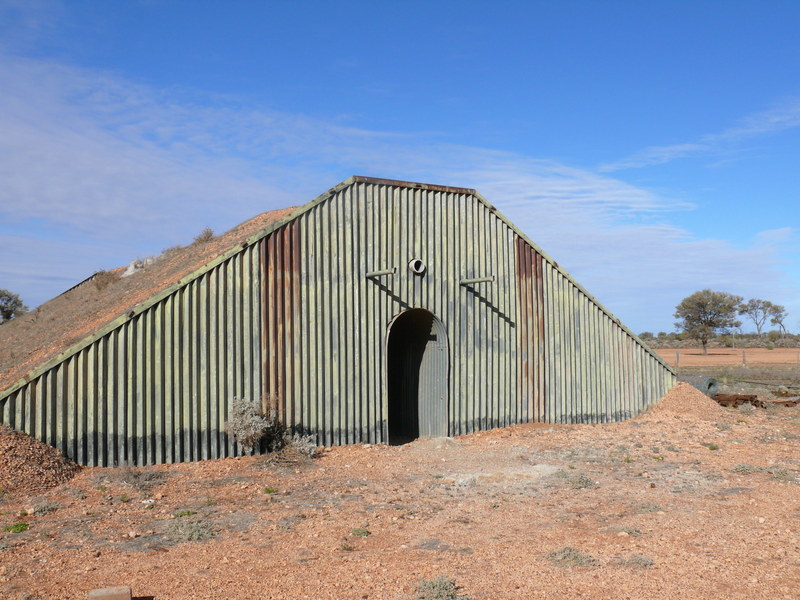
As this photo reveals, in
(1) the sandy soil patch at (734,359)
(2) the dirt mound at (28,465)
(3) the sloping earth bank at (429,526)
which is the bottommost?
(3) the sloping earth bank at (429,526)

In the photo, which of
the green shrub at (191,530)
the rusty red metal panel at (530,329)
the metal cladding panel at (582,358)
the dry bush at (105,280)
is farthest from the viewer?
the dry bush at (105,280)

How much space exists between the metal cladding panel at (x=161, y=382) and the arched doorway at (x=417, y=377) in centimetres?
373

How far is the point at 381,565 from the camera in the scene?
23.2 feet

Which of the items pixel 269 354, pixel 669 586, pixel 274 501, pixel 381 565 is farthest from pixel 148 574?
pixel 269 354

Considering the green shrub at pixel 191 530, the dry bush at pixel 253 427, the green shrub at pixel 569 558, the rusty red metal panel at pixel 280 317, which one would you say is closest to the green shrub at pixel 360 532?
the green shrub at pixel 191 530

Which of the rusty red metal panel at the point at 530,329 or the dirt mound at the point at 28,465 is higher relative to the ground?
the rusty red metal panel at the point at 530,329

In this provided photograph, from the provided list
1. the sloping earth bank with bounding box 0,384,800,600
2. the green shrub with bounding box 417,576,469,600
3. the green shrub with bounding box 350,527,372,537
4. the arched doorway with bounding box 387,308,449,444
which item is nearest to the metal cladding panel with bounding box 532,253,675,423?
the arched doorway with bounding box 387,308,449,444

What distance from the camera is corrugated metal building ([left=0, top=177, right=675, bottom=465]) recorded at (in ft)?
38.0

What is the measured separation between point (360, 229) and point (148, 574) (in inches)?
353

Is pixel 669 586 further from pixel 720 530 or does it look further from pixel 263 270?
pixel 263 270

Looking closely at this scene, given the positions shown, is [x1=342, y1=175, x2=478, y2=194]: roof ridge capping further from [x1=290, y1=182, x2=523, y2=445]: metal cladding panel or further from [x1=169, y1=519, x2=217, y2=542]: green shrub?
[x1=169, y1=519, x2=217, y2=542]: green shrub

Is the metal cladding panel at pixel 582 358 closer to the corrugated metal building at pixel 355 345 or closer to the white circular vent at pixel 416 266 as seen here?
the corrugated metal building at pixel 355 345

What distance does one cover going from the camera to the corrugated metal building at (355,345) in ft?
38.0

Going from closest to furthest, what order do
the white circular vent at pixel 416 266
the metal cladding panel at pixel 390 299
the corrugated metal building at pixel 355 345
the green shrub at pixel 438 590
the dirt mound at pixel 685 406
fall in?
the green shrub at pixel 438 590
the corrugated metal building at pixel 355 345
the metal cladding panel at pixel 390 299
the white circular vent at pixel 416 266
the dirt mound at pixel 685 406
